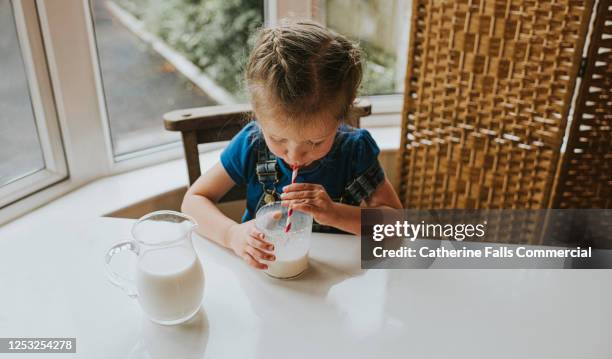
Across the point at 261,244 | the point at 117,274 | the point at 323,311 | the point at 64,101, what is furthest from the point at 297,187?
the point at 64,101

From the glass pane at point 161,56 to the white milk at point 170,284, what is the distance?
0.89 m

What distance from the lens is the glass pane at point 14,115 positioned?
1.21 meters

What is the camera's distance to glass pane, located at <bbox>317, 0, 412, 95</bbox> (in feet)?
5.94

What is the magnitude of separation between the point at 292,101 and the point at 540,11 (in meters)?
0.84

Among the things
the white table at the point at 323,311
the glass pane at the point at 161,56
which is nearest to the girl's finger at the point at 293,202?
the white table at the point at 323,311

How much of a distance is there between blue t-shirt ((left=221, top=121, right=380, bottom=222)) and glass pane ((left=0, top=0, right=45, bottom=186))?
0.58m

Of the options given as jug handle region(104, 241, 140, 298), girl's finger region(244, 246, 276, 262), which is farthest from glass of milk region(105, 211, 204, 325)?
girl's finger region(244, 246, 276, 262)

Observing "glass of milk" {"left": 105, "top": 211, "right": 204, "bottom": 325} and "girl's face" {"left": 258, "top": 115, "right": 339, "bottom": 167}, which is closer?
"glass of milk" {"left": 105, "top": 211, "right": 204, "bottom": 325}

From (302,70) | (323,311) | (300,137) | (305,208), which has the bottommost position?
(323,311)

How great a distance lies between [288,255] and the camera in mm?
819

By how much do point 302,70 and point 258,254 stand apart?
1.07 ft

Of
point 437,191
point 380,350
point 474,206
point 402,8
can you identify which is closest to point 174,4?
point 402,8

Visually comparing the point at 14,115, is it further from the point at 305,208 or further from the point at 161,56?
the point at 305,208

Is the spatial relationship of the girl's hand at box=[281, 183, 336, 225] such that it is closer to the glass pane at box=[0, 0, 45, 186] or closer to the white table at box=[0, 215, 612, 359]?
the white table at box=[0, 215, 612, 359]
